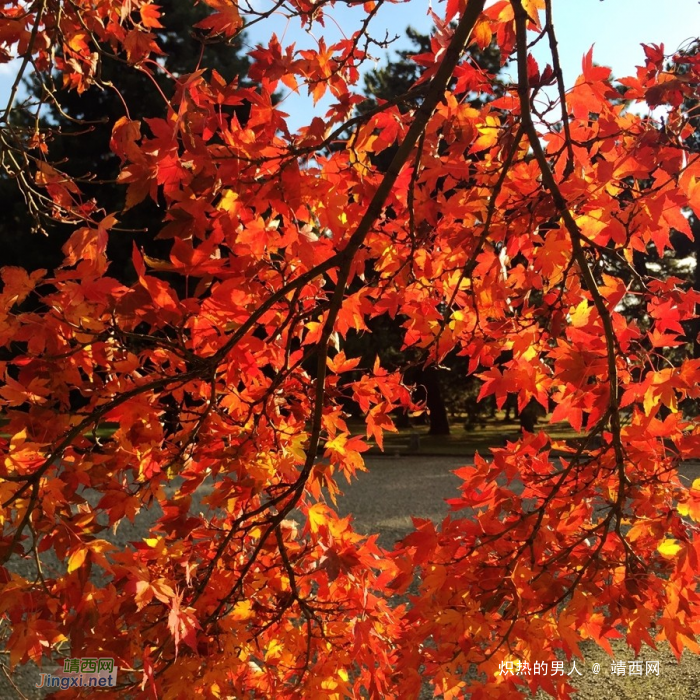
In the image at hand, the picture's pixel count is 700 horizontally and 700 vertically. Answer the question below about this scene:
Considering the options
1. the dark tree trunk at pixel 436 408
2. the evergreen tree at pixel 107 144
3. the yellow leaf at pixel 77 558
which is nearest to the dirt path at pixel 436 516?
the yellow leaf at pixel 77 558

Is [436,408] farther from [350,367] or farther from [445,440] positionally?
[350,367]

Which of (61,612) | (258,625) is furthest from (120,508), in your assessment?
(258,625)

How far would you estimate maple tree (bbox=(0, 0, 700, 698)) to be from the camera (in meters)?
1.10

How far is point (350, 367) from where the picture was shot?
159cm

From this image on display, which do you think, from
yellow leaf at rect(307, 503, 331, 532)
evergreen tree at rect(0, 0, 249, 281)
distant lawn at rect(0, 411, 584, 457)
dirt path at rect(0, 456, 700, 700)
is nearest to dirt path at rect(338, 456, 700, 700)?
dirt path at rect(0, 456, 700, 700)

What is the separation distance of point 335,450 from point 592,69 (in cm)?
97

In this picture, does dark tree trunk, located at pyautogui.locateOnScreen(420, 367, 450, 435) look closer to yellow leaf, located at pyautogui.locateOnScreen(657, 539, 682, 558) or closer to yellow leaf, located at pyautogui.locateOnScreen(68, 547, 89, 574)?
yellow leaf, located at pyautogui.locateOnScreen(657, 539, 682, 558)

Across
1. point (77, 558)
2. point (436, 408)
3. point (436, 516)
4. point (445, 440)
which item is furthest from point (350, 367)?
point (436, 408)

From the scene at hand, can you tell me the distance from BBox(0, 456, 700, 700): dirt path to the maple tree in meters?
1.77

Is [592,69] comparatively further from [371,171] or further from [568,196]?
[371,171]

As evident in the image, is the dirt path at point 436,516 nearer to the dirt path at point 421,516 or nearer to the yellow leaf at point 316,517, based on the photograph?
the dirt path at point 421,516

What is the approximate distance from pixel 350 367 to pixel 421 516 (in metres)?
4.30

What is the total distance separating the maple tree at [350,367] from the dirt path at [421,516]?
1.77m

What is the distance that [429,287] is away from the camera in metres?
1.56
